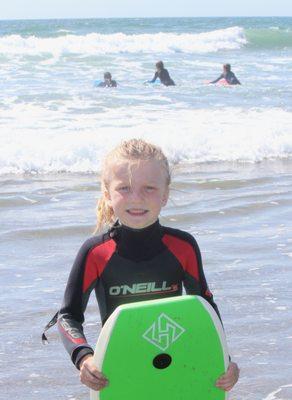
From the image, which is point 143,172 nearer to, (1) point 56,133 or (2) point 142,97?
(1) point 56,133

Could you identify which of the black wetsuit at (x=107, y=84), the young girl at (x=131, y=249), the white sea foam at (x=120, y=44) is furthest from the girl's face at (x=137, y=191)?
the white sea foam at (x=120, y=44)

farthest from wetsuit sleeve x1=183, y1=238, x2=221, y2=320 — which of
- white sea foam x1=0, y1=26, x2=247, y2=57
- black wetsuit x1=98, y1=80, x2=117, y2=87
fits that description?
white sea foam x1=0, y1=26, x2=247, y2=57

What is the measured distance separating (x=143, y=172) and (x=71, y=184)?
607 centimetres

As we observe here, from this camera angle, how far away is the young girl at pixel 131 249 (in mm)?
2709

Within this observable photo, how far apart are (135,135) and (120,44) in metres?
19.9

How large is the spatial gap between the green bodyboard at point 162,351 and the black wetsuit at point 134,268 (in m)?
0.27

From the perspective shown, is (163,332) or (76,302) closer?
(163,332)

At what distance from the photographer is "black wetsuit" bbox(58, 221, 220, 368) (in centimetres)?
275

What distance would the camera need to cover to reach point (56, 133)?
1153 centimetres

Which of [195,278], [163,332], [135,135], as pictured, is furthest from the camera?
[135,135]

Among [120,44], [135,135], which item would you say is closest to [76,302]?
[135,135]

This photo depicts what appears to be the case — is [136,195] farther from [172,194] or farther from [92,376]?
[172,194]

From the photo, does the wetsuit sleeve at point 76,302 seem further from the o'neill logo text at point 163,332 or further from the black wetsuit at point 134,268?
the o'neill logo text at point 163,332

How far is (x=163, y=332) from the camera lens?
246 cm
